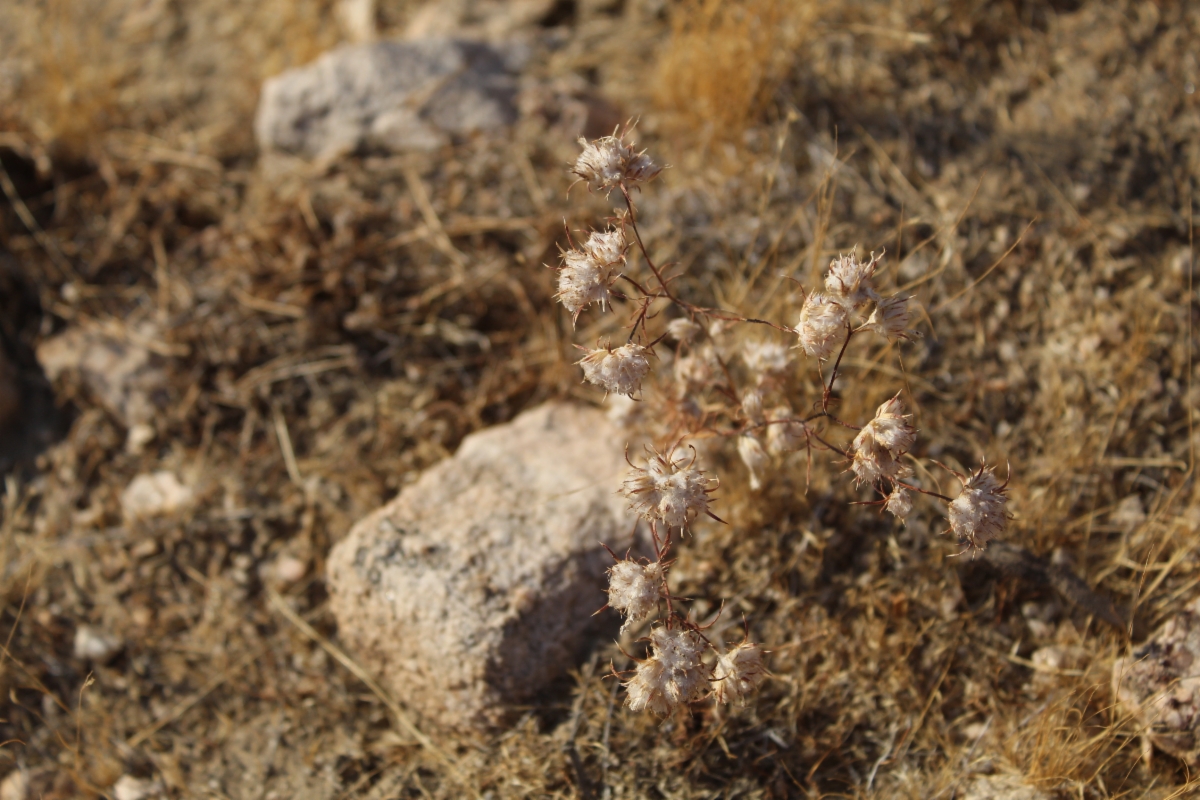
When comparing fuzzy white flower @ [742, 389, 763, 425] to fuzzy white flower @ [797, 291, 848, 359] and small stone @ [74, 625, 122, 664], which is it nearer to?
fuzzy white flower @ [797, 291, 848, 359]

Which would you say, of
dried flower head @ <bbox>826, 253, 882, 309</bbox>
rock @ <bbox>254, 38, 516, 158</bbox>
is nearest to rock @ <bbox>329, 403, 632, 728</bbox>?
dried flower head @ <bbox>826, 253, 882, 309</bbox>

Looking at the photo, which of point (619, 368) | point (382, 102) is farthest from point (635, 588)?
point (382, 102)

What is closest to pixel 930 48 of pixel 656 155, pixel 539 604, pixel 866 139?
pixel 866 139

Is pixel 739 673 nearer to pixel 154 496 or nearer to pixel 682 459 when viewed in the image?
pixel 682 459

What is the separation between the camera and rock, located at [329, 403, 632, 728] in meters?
2.16

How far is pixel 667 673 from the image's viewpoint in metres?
1.71

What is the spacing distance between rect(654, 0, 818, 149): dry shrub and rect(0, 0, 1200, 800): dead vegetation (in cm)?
2

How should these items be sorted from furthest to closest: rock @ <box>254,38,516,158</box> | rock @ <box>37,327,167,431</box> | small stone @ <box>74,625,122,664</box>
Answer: rock @ <box>254,38,516,158</box>, rock @ <box>37,327,167,431</box>, small stone @ <box>74,625,122,664</box>

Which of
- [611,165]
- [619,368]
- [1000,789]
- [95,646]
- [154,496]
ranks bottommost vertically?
[1000,789]

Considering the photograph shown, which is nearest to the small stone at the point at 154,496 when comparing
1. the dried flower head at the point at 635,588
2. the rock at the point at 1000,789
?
the dried flower head at the point at 635,588

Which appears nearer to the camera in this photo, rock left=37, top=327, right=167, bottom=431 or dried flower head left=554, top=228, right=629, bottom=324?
dried flower head left=554, top=228, right=629, bottom=324

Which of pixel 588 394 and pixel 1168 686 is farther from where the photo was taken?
pixel 588 394

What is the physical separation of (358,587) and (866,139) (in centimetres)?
212

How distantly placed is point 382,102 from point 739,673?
2407 mm
